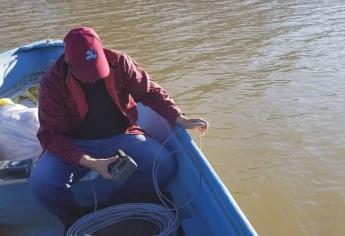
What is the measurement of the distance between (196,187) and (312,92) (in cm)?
306

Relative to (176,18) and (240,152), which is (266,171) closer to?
(240,152)

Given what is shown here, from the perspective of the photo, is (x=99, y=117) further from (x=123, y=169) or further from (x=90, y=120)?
(x=123, y=169)

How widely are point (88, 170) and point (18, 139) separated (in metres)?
0.72

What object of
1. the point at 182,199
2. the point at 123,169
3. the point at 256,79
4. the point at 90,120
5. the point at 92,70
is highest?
the point at 92,70

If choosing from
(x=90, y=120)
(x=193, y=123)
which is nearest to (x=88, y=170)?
(x=90, y=120)

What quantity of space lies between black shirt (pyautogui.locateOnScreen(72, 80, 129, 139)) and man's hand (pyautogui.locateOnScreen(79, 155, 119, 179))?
0.29m

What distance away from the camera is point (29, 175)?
313 centimetres

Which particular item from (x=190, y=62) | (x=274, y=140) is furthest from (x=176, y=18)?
(x=274, y=140)

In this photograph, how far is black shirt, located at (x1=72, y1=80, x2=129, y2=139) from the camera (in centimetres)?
302

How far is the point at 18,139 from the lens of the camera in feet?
11.7

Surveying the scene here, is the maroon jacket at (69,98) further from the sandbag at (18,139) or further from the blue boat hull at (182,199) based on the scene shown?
the sandbag at (18,139)

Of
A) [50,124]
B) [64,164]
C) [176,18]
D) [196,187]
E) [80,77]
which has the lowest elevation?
[176,18]

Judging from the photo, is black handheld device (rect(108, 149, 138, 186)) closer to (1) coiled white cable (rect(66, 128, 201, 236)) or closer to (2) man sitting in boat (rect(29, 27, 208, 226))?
(2) man sitting in boat (rect(29, 27, 208, 226))

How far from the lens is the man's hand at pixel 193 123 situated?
3.14 meters
